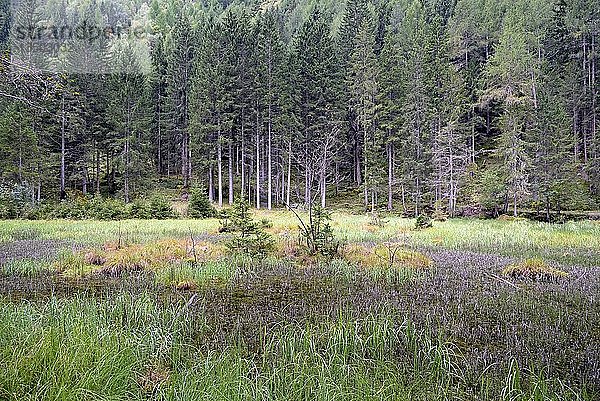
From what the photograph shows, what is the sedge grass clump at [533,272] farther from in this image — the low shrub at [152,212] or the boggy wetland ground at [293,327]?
the low shrub at [152,212]

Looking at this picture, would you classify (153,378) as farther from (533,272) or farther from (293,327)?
(533,272)

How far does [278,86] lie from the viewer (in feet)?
118

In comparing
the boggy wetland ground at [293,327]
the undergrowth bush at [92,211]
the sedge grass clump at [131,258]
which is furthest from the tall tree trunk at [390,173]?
the sedge grass clump at [131,258]

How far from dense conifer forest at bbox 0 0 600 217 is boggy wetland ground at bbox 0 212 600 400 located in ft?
69.3

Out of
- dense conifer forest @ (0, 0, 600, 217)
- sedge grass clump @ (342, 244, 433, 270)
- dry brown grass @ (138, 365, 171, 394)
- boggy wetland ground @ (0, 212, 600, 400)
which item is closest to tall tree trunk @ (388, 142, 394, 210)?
dense conifer forest @ (0, 0, 600, 217)

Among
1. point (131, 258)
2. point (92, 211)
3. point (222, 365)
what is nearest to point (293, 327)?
point (222, 365)

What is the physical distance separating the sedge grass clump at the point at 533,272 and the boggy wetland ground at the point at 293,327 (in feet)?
0.14

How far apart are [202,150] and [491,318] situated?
33971mm

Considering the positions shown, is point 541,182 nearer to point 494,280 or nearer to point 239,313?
point 494,280

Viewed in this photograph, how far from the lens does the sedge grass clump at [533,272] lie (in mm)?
8945

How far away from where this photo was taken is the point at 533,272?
9.15m

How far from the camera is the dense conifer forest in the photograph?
31.6 metres

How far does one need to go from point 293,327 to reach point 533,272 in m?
6.58

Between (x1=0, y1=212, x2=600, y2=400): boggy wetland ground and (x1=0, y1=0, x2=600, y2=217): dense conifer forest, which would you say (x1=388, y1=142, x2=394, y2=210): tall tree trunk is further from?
(x1=0, y1=212, x2=600, y2=400): boggy wetland ground
